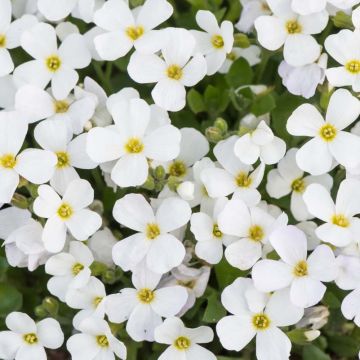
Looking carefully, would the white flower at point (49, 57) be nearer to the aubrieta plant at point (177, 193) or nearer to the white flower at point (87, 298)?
the aubrieta plant at point (177, 193)

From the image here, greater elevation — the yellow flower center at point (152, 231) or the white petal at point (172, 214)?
the white petal at point (172, 214)

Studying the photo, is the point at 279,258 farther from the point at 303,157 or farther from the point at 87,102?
the point at 87,102

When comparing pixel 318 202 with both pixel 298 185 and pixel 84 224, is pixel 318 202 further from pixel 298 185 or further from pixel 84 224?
pixel 84 224

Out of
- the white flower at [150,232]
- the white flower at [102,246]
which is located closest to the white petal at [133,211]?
the white flower at [150,232]

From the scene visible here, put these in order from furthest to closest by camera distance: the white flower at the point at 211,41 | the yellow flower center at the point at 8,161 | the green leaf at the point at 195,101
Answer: the green leaf at the point at 195,101 → the white flower at the point at 211,41 → the yellow flower center at the point at 8,161

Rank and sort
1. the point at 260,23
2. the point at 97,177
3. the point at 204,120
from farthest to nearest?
the point at 204,120 → the point at 97,177 → the point at 260,23

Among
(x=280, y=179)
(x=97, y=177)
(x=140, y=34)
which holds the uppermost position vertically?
(x=140, y=34)

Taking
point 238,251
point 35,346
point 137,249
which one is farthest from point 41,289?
point 238,251

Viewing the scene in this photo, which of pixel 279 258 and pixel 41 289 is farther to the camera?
pixel 41 289

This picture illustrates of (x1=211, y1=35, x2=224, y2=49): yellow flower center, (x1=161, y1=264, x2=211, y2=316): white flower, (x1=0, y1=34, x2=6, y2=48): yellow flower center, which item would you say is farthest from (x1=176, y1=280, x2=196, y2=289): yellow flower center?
(x1=0, y1=34, x2=6, y2=48): yellow flower center

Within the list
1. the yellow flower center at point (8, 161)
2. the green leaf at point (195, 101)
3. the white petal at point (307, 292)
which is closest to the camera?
the white petal at point (307, 292)
